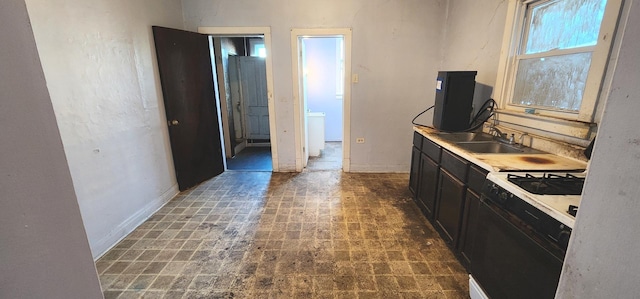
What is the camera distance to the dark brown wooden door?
3.00 m

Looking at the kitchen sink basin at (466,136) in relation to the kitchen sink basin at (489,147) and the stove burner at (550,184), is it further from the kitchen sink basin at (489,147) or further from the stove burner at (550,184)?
the stove burner at (550,184)

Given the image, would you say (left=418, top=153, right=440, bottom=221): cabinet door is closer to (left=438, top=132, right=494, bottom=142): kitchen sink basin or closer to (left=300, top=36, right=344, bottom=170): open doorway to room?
(left=438, top=132, right=494, bottom=142): kitchen sink basin

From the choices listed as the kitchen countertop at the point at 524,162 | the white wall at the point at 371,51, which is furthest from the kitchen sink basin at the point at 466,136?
the white wall at the point at 371,51

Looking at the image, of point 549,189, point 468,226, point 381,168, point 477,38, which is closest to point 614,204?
point 549,189

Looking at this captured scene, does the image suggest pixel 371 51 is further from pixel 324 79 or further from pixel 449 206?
pixel 449 206

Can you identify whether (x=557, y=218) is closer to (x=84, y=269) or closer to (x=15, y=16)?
(x=84, y=269)

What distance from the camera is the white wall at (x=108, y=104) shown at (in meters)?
1.83

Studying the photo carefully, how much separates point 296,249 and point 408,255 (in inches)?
36.2

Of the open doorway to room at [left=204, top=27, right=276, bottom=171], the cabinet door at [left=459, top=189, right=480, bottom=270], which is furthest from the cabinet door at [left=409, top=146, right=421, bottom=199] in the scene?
the open doorway to room at [left=204, top=27, right=276, bottom=171]

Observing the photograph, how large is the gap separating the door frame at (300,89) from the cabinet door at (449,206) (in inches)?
70.9

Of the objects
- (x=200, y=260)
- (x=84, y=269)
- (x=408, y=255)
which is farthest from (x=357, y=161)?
(x=84, y=269)

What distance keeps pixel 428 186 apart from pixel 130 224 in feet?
9.48

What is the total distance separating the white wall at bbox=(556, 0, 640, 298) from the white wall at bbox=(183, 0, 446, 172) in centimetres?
316

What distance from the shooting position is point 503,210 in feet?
4.49
